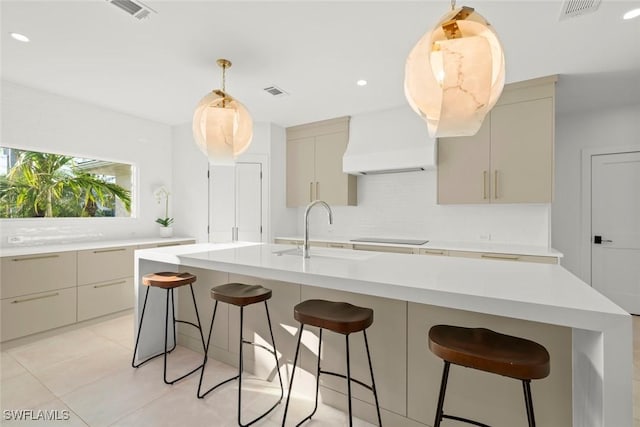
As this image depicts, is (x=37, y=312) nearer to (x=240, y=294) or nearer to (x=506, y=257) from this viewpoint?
(x=240, y=294)

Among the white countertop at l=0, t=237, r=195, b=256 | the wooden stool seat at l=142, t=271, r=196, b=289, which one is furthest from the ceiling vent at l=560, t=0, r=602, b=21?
the white countertop at l=0, t=237, r=195, b=256

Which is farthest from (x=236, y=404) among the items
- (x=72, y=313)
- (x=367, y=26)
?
(x=367, y=26)

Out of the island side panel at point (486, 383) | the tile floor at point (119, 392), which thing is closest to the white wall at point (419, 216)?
the tile floor at point (119, 392)

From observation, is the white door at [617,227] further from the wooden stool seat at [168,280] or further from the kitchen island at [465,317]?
the wooden stool seat at [168,280]

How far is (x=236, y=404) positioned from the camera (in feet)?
6.32

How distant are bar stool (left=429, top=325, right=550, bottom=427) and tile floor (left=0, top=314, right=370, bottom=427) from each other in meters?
0.95

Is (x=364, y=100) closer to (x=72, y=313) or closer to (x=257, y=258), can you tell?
(x=257, y=258)

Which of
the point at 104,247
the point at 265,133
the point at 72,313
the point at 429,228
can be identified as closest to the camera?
the point at 72,313

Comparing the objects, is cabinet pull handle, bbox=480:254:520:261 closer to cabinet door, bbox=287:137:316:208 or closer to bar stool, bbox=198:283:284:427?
bar stool, bbox=198:283:284:427

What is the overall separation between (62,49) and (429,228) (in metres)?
4.13

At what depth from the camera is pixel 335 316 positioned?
145 cm

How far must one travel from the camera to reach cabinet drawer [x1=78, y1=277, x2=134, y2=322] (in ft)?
10.6

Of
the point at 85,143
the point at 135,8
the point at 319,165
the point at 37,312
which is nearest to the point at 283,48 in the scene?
the point at 135,8

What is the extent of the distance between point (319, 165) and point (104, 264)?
2.91 metres
